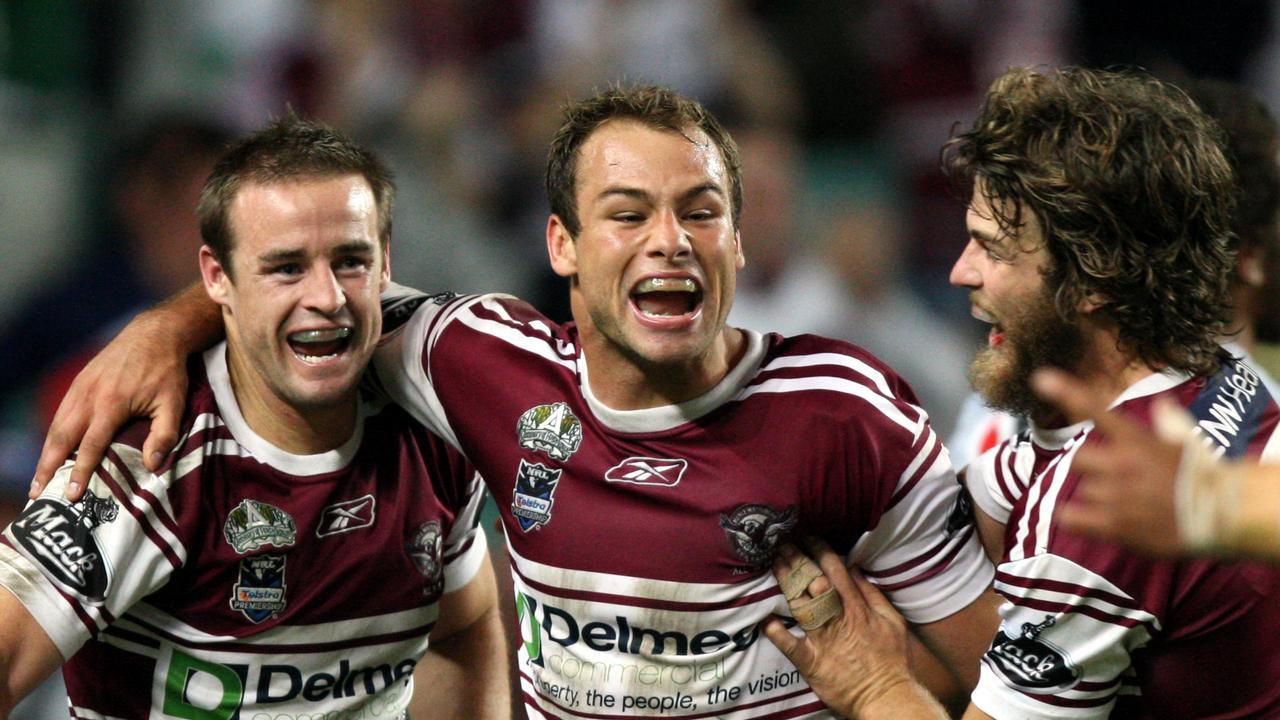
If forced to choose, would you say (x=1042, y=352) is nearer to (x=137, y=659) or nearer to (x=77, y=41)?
(x=137, y=659)

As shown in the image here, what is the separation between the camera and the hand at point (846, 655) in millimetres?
2834

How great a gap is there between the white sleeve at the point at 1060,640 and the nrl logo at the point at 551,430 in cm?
90

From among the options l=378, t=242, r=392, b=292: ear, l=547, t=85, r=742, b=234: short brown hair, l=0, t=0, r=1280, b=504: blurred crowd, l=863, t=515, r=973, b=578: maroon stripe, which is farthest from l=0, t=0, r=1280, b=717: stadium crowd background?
l=863, t=515, r=973, b=578: maroon stripe

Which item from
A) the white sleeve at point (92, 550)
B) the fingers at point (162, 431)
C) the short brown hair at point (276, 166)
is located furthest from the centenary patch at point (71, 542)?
the short brown hair at point (276, 166)

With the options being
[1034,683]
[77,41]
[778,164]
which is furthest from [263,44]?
[1034,683]

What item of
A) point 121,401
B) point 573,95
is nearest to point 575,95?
point 573,95

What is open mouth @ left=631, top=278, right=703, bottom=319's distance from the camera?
2852 millimetres

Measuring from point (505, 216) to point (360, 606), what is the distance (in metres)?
4.23

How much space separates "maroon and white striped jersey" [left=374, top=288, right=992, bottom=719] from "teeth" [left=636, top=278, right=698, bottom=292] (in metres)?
0.21

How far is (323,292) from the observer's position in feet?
9.75

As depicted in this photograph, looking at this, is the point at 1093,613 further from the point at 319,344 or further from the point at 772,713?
the point at 319,344

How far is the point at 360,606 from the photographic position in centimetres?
309

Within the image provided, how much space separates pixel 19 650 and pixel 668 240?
1435 mm

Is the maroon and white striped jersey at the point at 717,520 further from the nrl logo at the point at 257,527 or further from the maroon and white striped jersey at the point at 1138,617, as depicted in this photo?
the nrl logo at the point at 257,527
